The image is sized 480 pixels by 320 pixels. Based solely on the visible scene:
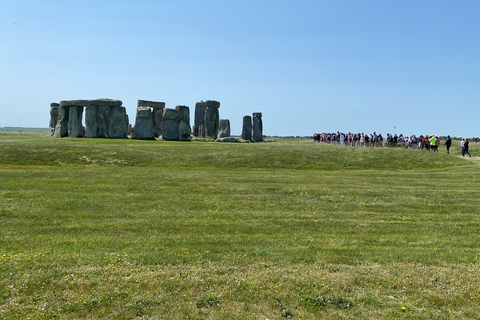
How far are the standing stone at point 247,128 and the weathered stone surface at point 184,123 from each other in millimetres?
7619

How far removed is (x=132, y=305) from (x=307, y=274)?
3.35 m

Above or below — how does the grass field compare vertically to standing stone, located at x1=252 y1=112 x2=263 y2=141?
below

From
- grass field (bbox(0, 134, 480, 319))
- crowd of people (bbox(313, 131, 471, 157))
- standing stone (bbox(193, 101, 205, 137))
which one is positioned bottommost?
grass field (bbox(0, 134, 480, 319))

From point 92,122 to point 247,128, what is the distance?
19.0m

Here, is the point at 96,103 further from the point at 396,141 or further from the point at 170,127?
the point at 396,141

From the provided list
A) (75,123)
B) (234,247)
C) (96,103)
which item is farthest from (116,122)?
(234,247)

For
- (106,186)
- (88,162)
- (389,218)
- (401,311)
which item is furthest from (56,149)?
(401,311)

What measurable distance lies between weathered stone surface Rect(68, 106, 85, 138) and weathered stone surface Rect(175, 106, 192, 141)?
10991mm

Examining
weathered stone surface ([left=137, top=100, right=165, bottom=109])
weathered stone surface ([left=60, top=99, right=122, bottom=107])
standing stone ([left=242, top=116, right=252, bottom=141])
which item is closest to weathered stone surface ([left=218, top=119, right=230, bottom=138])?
standing stone ([left=242, top=116, right=252, bottom=141])

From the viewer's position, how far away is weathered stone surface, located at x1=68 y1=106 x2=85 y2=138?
48.1 metres

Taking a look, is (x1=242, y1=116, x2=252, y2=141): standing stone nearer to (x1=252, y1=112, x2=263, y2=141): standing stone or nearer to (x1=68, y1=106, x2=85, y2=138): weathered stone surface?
(x1=252, y1=112, x2=263, y2=141): standing stone

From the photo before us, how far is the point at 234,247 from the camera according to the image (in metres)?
10.4

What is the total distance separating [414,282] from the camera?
8.22 metres

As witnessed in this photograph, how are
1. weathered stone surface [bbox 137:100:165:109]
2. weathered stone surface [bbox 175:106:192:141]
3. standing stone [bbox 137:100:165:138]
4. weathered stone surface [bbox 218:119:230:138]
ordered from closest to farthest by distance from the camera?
weathered stone surface [bbox 175:106:192:141] → weathered stone surface [bbox 218:119:230:138] → weathered stone surface [bbox 137:100:165:109] → standing stone [bbox 137:100:165:138]
